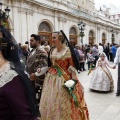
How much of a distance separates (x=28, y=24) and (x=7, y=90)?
45.7 feet

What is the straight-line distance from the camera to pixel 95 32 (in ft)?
89.2

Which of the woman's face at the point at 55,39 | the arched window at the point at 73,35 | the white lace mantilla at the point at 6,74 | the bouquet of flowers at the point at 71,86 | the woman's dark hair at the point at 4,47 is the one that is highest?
the arched window at the point at 73,35

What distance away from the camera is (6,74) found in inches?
45.9

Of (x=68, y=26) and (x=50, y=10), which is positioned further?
(x=68, y=26)

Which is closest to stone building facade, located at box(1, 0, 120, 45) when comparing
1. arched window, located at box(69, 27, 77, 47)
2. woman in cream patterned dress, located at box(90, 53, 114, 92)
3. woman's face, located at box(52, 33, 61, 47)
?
arched window, located at box(69, 27, 77, 47)

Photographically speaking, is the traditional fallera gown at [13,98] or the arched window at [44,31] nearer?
the traditional fallera gown at [13,98]

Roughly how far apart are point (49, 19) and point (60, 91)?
14986 mm

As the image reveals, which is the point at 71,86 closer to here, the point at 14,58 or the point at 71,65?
the point at 71,65

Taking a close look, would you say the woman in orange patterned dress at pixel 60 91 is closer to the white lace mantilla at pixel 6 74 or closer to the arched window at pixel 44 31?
the white lace mantilla at pixel 6 74

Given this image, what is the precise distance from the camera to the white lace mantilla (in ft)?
3.75

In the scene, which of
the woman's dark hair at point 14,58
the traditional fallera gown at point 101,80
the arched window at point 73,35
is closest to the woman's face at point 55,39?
the woman's dark hair at point 14,58

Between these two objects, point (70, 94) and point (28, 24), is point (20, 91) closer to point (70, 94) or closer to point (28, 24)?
point (70, 94)

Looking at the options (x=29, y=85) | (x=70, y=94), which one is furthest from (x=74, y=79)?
(x=29, y=85)

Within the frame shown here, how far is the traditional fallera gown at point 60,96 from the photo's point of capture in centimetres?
287
